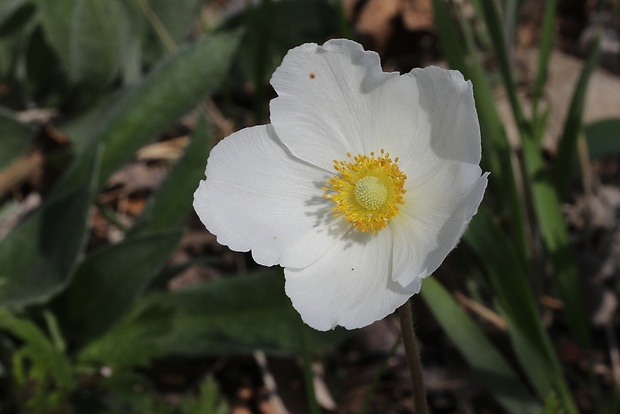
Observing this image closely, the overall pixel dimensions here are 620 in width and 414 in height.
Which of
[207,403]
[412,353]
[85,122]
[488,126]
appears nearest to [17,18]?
[85,122]

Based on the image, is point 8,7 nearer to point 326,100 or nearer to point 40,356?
point 40,356

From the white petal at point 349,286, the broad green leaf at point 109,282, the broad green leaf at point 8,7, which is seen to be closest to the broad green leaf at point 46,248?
the broad green leaf at point 109,282

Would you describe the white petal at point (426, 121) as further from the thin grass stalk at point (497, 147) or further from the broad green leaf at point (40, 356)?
the broad green leaf at point (40, 356)

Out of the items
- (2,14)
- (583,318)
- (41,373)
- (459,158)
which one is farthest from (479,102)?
(2,14)

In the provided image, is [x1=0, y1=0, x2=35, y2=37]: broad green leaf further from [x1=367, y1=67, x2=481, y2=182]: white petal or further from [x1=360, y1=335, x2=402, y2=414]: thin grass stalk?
[x1=360, y1=335, x2=402, y2=414]: thin grass stalk

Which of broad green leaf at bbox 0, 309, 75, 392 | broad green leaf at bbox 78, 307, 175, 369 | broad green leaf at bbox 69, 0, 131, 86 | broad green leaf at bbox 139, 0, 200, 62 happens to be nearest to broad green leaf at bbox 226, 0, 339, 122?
broad green leaf at bbox 139, 0, 200, 62
